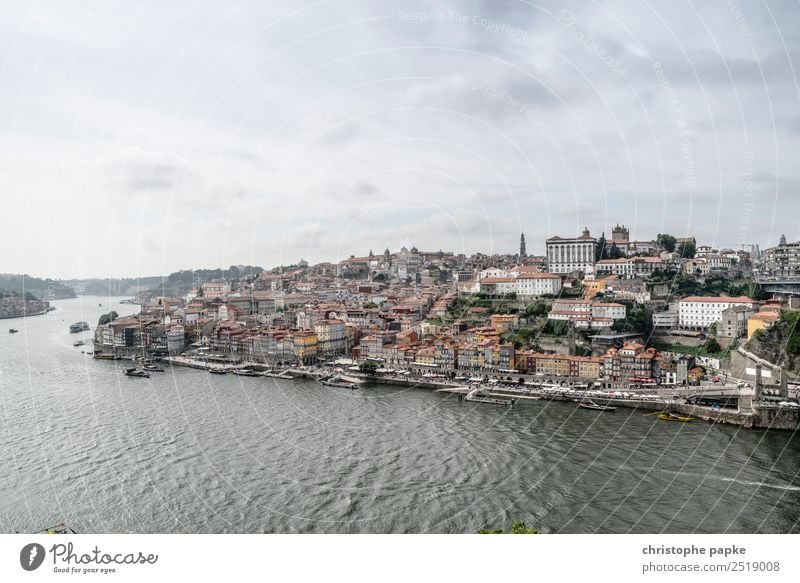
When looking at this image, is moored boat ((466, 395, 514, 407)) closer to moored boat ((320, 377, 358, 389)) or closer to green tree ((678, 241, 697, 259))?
moored boat ((320, 377, 358, 389))

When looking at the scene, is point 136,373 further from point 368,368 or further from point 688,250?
point 688,250

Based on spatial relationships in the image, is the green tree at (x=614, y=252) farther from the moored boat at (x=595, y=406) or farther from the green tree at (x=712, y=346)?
the moored boat at (x=595, y=406)

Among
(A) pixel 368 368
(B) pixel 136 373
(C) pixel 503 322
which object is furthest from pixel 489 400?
(B) pixel 136 373

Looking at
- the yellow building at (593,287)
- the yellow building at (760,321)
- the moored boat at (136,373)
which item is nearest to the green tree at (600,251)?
the yellow building at (593,287)
